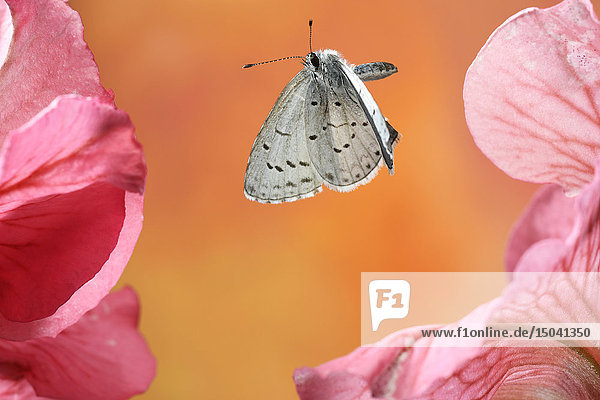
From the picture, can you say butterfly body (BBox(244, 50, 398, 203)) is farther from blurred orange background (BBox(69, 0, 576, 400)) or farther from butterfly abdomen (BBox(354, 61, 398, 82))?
blurred orange background (BBox(69, 0, 576, 400))

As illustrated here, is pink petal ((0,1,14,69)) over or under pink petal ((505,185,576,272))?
over

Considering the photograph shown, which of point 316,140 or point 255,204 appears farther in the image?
point 255,204

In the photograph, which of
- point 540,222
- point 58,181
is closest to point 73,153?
point 58,181

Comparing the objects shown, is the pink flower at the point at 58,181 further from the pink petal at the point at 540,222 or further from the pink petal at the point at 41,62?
the pink petal at the point at 540,222

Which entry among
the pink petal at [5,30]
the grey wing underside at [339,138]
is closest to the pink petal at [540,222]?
the grey wing underside at [339,138]

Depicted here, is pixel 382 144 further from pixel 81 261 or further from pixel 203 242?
pixel 203 242

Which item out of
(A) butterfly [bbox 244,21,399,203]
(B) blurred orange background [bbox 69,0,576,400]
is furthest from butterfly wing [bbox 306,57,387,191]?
(B) blurred orange background [bbox 69,0,576,400]

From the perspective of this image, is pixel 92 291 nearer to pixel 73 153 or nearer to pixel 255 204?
pixel 73 153
